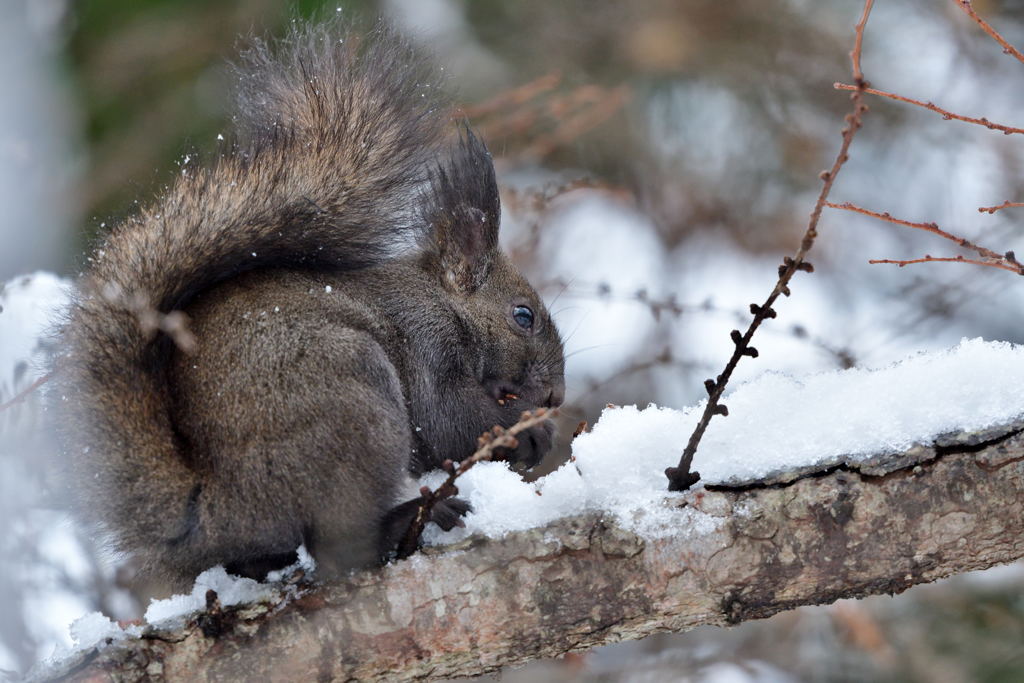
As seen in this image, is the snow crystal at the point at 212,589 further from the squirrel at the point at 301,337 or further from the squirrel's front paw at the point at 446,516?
the squirrel's front paw at the point at 446,516

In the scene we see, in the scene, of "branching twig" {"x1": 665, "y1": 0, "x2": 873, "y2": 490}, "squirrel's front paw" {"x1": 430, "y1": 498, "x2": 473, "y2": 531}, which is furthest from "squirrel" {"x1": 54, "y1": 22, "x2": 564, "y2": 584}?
"branching twig" {"x1": 665, "y1": 0, "x2": 873, "y2": 490}

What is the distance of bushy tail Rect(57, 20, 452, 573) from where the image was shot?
79.7 inches

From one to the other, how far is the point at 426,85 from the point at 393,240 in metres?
0.39

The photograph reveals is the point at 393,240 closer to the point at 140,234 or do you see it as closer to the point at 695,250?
the point at 140,234

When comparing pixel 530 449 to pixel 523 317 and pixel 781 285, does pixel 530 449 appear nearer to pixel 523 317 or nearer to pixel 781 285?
pixel 523 317

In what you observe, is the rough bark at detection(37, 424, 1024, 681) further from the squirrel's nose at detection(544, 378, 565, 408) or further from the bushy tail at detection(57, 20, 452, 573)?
the squirrel's nose at detection(544, 378, 565, 408)

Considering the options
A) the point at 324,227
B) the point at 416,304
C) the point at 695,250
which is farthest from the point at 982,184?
the point at 324,227

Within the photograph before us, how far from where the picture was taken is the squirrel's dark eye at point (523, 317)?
2.91 meters

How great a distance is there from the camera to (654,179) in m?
5.04

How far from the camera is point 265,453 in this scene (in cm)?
202

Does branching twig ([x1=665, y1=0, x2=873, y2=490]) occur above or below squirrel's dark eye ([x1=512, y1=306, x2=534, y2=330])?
below

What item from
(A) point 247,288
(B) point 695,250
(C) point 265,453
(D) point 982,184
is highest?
(B) point 695,250

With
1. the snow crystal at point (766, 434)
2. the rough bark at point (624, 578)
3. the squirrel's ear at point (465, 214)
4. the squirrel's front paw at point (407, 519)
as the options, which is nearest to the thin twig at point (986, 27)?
the snow crystal at point (766, 434)

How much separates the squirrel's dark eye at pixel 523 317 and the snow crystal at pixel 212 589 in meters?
1.11
